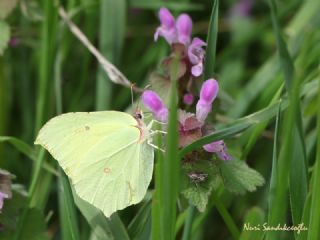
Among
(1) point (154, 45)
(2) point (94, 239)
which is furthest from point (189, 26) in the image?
(1) point (154, 45)

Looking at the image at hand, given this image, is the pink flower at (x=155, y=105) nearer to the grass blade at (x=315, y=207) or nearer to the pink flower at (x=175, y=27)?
the pink flower at (x=175, y=27)

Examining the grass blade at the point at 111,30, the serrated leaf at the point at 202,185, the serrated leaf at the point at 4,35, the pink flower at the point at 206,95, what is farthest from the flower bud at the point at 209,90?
the grass blade at the point at 111,30

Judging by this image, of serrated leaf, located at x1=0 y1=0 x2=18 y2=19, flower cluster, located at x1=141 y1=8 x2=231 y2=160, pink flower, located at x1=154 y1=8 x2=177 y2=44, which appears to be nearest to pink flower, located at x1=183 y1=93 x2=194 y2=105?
flower cluster, located at x1=141 y1=8 x2=231 y2=160

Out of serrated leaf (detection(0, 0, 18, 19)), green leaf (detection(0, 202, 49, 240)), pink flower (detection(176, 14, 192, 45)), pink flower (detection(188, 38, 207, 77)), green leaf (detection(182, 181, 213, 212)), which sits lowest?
green leaf (detection(0, 202, 49, 240))

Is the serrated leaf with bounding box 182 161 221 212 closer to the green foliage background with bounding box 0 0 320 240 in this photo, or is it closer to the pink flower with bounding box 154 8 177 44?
the green foliage background with bounding box 0 0 320 240

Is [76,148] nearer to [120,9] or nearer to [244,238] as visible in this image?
[244,238]

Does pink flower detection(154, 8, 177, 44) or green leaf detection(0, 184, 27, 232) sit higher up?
pink flower detection(154, 8, 177, 44)
